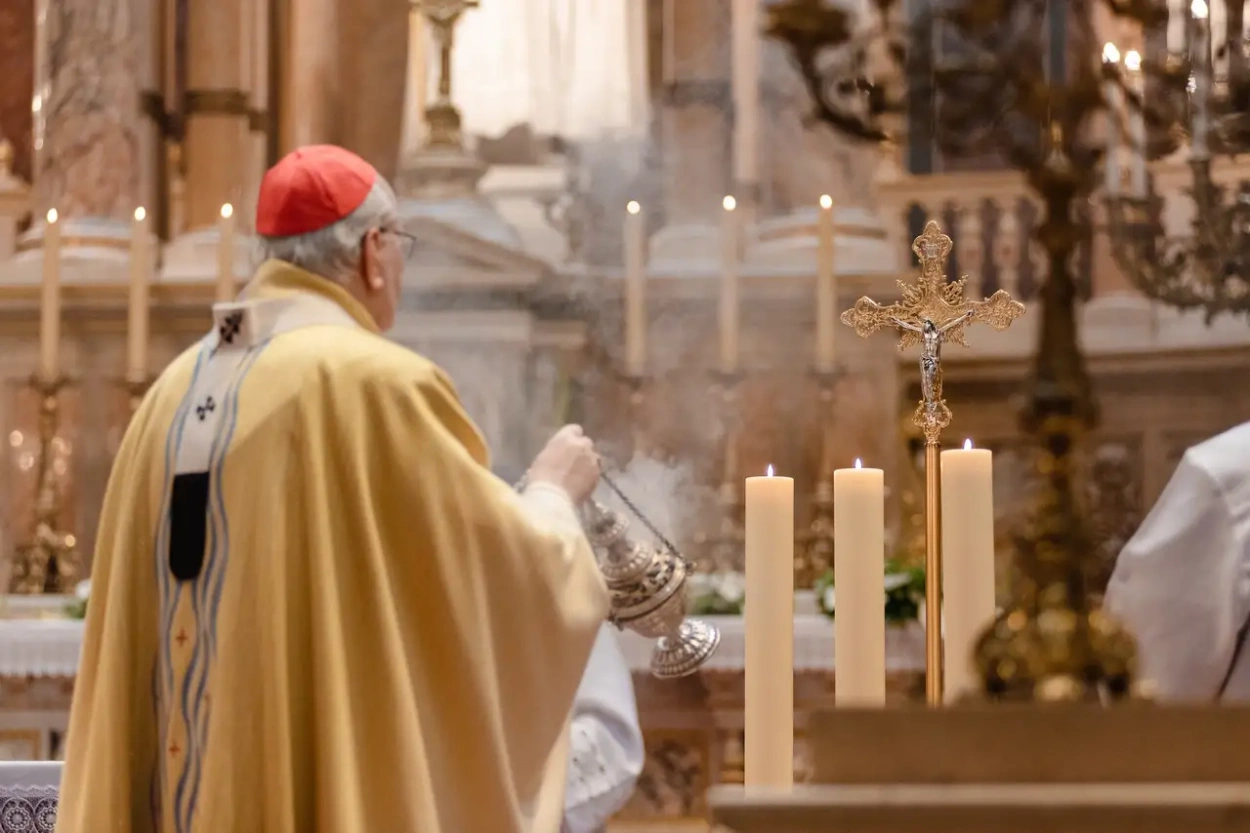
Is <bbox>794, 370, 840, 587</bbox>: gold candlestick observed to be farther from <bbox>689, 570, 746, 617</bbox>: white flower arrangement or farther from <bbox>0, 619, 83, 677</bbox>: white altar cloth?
→ <bbox>0, 619, 83, 677</bbox>: white altar cloth

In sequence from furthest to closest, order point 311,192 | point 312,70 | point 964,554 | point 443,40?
point 312,70 < point 443,40 < point 311,192 < point 964,554

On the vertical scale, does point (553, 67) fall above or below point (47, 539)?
above

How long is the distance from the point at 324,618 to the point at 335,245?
668mm

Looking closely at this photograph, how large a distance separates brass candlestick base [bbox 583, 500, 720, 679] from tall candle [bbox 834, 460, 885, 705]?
90 centimetres

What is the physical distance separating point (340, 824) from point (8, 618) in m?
2.80

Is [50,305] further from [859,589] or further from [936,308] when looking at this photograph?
[859,589]

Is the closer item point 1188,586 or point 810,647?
point 1188,586

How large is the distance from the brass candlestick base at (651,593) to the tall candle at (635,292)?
7.98ft

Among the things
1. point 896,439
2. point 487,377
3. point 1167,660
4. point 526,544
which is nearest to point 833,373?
point 896,439

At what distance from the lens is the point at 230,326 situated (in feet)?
10.8

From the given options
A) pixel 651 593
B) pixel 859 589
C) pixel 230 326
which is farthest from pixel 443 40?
pixel 859 589

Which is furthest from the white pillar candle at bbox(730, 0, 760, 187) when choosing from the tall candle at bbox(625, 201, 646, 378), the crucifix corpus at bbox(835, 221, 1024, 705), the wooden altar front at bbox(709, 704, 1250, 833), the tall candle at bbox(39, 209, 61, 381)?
the wooden altar front at bbox(709, 704, 1250, 833)

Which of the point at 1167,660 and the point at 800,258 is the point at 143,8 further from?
the point at 1167,660

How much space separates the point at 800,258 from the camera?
6426 mm
